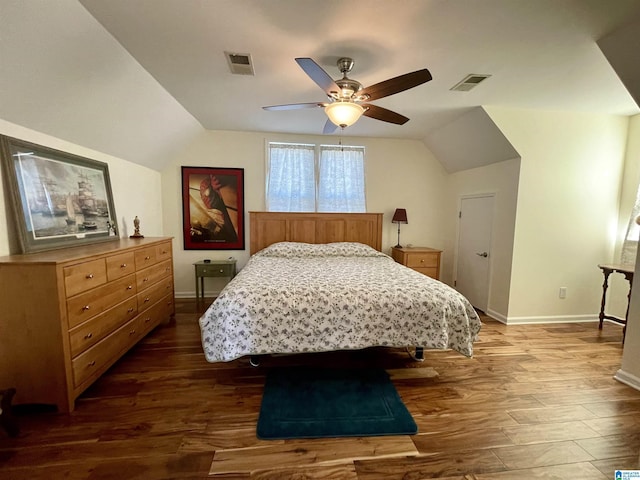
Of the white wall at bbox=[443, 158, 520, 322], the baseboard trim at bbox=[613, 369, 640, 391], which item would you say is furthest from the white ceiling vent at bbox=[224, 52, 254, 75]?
the baseboard trim at bbox=[613, 369, 640, 391]

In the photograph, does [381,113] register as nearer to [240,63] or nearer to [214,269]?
[240,63]

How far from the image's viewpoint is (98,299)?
6.64 feet

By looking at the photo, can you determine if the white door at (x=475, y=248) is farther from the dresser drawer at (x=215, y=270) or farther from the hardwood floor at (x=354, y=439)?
the dresser drawer at (x=215, y=270)

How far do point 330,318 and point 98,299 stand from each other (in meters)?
1.77

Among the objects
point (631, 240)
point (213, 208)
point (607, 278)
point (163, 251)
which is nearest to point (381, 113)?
point (163, 251)

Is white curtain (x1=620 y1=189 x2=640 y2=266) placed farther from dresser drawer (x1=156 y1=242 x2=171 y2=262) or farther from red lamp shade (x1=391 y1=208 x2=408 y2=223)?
dresser drawer (x1=156 y1=242 x2=171 y2=262)

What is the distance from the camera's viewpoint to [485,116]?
3.13 metres

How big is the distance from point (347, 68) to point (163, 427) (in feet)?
9.41

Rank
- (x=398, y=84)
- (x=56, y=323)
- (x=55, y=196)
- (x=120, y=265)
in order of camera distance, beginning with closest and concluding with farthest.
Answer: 1. (x=56, y=323)
2. (x=398, y=84)
3. (x=55, y=196)
4. (x=120, y=265)

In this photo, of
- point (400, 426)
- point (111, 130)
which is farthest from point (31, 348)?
point (400, 426)

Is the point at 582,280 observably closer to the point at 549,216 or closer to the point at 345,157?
the point at 549,216

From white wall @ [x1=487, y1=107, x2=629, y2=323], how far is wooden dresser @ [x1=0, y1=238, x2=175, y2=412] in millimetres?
4214

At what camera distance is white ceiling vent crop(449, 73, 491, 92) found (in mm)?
2394

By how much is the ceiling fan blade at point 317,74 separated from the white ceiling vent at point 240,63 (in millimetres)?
691
